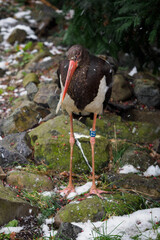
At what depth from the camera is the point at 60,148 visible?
3.85m

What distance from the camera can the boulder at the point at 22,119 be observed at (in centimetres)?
439

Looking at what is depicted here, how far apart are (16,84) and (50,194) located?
3.19m

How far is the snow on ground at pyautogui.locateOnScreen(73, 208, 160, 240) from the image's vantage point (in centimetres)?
265

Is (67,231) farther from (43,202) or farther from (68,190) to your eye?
(68,190)

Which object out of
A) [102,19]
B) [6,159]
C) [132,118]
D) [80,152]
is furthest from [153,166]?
[102,19]

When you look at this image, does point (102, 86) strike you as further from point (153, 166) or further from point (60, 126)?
point (153, 166)

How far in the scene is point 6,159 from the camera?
3.73 meters

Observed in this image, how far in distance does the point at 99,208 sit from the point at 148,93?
2.81 m

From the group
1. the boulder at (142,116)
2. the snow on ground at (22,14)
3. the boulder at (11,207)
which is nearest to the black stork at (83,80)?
the boulder at (11,207)

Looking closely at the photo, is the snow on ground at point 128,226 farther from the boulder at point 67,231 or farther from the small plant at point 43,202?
the small plant at point 43,202

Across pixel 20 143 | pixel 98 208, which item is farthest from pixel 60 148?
pixel 98 208

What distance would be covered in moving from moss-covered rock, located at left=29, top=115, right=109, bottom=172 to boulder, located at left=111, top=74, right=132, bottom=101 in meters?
1.39

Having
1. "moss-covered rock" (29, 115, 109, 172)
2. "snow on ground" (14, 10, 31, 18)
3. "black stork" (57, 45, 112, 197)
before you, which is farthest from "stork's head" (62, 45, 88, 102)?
"snow on ground" (14, 10, 31, 18)

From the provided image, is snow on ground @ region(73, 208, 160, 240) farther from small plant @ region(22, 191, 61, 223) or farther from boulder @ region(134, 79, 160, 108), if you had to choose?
boulder @ region(134, 79, 160, 108)
